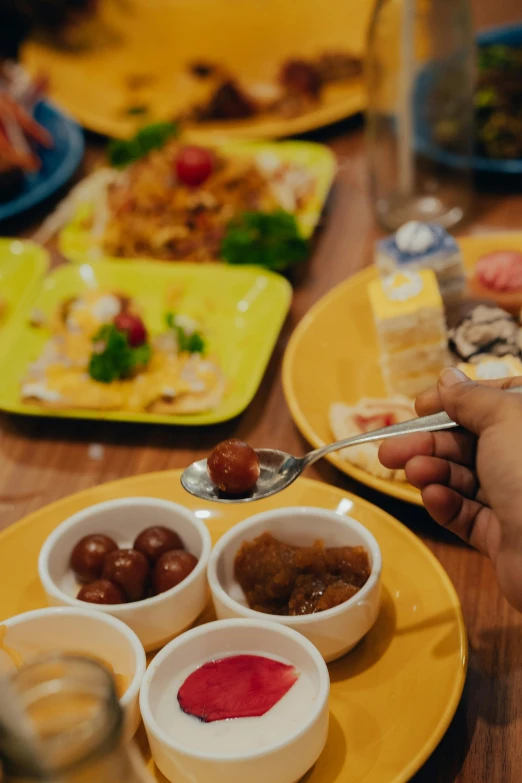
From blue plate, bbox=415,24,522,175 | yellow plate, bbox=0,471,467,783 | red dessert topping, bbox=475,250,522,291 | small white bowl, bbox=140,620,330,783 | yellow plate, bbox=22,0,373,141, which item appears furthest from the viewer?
yellow plate, bbox=22,0,373,141

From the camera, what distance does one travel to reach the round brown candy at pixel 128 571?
54.0 inches

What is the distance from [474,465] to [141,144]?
6.09 ft

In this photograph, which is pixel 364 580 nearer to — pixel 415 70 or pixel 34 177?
pixel 415 70

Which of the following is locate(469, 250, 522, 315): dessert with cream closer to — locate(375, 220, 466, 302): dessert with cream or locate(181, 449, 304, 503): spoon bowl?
locate(375, 220, 466, 302): dessert with cream

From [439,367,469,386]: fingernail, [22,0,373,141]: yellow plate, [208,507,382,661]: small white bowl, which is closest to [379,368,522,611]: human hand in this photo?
[439,367,469,386]: fingernail

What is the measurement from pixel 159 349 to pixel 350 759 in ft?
3.86

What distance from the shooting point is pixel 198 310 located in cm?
225

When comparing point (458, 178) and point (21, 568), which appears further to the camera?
point (458, 178)

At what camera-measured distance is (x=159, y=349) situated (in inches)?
82.8

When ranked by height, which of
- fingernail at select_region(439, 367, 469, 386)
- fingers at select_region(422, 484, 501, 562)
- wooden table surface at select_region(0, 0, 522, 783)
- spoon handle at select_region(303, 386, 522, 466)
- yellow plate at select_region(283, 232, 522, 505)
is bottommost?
wooden table surface at select_region(0, 0, 522, 783)

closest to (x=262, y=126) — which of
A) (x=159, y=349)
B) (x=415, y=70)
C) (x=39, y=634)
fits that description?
(x=415, y=70)

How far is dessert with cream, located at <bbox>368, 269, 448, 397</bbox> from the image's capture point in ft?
5.77

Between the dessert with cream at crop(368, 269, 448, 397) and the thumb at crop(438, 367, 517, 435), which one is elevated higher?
the thumb at crop(438, 367, 517, 435)

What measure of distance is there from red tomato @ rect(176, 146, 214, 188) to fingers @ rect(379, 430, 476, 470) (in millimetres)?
1506
